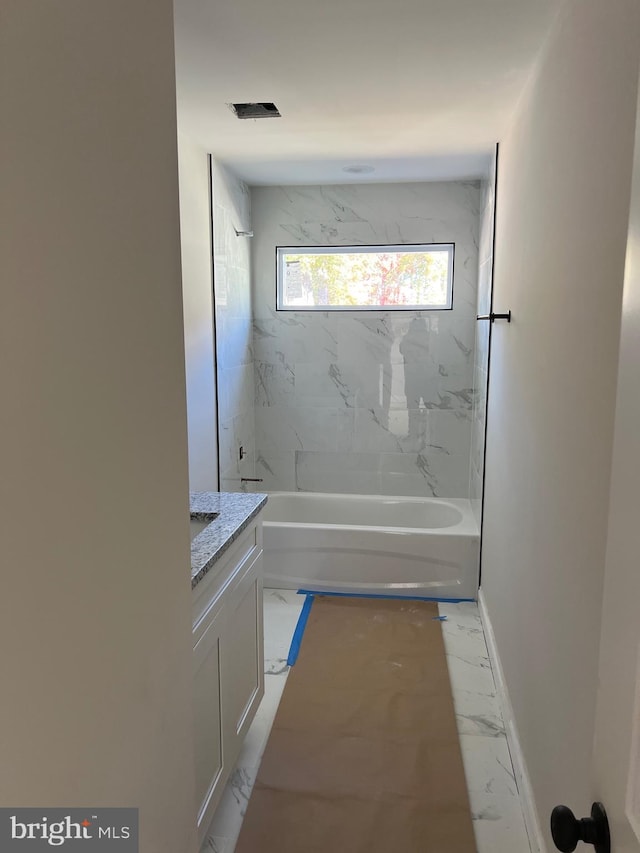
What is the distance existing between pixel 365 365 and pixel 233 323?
98 cm

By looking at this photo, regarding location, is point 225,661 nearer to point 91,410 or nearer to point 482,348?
point 91,410

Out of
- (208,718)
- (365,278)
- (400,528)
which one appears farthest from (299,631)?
(365,278)

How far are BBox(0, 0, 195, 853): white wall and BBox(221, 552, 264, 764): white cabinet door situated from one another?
60 cm

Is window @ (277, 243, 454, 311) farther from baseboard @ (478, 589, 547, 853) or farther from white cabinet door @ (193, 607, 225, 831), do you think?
white cabinet door @ (193, 607, 225, 831)

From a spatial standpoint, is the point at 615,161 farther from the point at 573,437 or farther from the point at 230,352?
the point at 230,352

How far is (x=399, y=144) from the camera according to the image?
3109mm

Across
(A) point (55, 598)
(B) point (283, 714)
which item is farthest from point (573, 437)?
(B) point (283, 714)

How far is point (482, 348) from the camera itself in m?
3.65

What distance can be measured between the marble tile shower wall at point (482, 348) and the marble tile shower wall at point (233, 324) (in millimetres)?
1528

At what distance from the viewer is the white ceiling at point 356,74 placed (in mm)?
1827

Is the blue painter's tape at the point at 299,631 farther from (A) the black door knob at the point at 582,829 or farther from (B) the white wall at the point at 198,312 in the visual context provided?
(A) the black door knob at the point at 582,829

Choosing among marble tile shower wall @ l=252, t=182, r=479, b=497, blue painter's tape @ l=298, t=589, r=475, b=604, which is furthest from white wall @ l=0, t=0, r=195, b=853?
marble tile shower wall @ l=252, t=182, r=479, b=497

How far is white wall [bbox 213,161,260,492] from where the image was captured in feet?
11.6

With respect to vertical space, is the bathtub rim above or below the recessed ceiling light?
below
